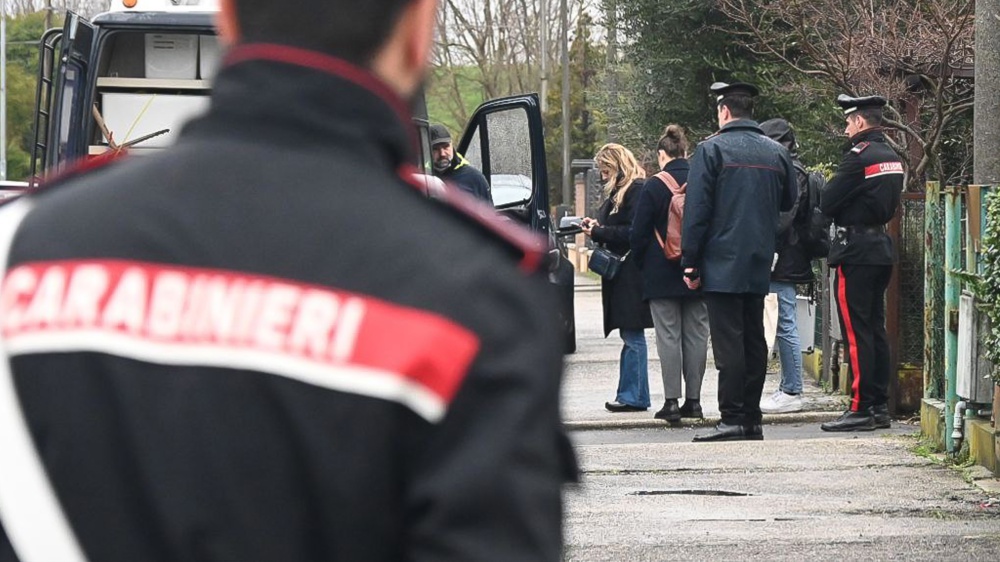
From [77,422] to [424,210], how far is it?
1.25ft

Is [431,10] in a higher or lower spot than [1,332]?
higher

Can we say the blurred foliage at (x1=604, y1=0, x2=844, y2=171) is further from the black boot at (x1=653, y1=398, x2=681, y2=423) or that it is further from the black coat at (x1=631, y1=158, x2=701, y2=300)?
the black boot at (x1=653, y1=398, x2=681, y2=423)

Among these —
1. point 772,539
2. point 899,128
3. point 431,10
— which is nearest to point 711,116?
point 899,128

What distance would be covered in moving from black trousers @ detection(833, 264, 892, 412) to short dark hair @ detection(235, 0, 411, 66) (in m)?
8.22

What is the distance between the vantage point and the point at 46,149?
9.45m

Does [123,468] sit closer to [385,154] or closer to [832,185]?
[385,154]

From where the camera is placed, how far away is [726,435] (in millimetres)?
9523

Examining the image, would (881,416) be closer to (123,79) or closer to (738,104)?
(738,104)

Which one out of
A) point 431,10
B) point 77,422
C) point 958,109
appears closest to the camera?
point 77,422

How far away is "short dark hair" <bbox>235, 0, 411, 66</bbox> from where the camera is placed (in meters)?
1.69

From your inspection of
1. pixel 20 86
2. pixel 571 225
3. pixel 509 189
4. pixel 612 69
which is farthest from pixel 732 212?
pixel 20 86

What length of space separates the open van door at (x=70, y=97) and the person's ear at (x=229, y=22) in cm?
760

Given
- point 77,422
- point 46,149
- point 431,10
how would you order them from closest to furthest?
point 77,422
point 431,10
point 46,149

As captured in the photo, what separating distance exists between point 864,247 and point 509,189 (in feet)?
11.5
